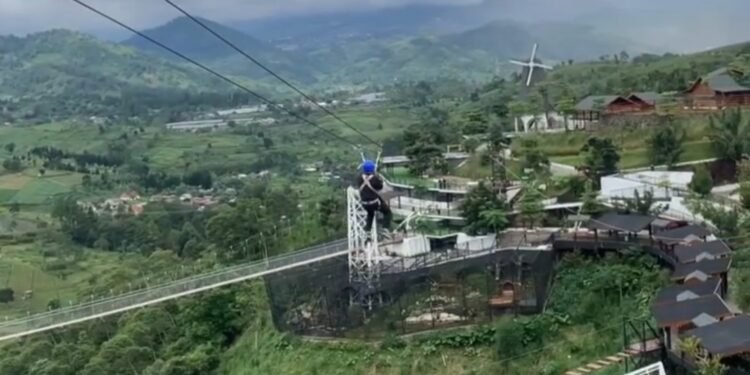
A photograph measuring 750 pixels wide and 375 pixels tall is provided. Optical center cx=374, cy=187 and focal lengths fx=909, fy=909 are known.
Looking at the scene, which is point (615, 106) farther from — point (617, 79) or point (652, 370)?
point (652, 370)

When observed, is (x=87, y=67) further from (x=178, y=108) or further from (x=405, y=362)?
(x=405, y=362)

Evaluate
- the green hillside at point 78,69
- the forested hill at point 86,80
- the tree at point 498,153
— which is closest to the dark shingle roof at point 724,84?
the tree at point 498,153

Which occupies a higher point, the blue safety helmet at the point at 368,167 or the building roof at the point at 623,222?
the blue safety helmet at the point at 368,167

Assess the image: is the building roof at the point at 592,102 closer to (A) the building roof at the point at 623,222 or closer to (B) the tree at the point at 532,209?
(B) the tree at the point at 532,209

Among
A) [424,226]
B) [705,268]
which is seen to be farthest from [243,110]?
[705,268]

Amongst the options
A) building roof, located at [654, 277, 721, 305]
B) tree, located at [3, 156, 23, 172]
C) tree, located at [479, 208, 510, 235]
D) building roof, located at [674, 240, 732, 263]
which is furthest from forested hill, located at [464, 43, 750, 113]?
tree, located at [3, 156, 23, 172]

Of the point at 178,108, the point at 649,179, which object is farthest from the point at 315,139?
the point at 649,179
